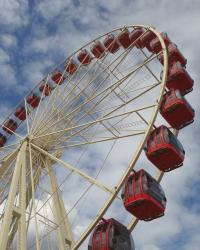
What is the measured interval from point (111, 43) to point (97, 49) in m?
1.11

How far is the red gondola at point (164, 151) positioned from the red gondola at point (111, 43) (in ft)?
27.0

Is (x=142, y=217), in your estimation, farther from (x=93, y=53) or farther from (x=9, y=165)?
(x=93, y=53)

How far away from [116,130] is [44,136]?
3.90 metres

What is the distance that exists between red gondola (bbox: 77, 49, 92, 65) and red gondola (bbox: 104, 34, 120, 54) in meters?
Result: 1.23

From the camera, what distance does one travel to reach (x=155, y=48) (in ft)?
→ 66.6

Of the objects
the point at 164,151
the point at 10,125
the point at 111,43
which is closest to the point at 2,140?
the point at 10,125

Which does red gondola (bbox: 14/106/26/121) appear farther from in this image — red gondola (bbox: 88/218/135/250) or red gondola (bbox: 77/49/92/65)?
red gondola (bbox: 88/218/135/250)

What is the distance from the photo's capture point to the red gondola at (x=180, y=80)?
19531 mm

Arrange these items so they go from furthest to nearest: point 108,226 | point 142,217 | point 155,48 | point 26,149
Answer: point 155,48, point 26,149, point 142,217, point 108,226

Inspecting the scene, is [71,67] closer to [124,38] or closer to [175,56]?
[124,38]

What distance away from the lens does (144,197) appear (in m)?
14.3

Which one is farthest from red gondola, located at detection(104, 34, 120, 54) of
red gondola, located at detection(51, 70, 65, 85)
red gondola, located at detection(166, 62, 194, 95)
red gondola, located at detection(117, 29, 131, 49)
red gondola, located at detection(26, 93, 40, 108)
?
red gondola, located at detection(26, 93, 40, 108)

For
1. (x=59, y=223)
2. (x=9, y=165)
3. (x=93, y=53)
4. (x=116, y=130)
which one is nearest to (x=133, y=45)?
(x=93, y=53)

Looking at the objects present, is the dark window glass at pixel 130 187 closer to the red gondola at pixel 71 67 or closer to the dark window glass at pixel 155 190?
the dark window glass at pixel 155 190
